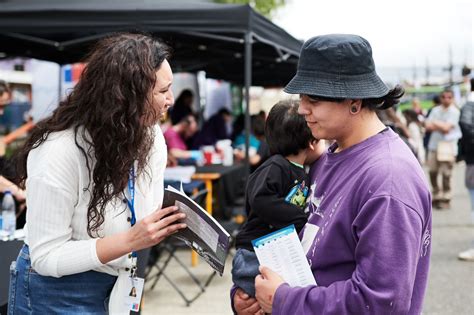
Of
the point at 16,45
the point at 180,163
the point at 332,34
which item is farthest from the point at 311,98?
the point at 16,45

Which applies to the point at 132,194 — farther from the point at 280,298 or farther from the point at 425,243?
the point at 425,243

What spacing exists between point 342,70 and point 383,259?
51cm

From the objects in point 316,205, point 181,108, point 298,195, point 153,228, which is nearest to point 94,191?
point 153,228

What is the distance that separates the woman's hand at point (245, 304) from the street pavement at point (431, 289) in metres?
3.32

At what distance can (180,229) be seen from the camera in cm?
221

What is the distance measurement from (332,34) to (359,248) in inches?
23.3

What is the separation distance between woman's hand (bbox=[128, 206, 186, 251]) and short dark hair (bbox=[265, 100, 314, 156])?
1.37 metres

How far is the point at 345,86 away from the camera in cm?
172

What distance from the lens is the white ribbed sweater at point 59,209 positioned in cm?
207

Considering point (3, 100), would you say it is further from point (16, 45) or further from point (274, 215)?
point (16, 45)

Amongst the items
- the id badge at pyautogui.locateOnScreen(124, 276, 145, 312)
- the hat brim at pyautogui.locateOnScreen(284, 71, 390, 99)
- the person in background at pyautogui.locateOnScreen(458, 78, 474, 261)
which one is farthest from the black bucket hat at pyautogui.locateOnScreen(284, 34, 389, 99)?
the person in background at pyautogui.locateOnScreen(458, 78, 474, 261)

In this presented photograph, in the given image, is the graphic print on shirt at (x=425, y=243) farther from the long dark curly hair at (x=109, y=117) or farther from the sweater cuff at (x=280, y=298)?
the long dark curly hair at (x=109, y=117)

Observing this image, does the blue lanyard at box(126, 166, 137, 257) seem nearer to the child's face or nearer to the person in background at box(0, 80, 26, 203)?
the child's face

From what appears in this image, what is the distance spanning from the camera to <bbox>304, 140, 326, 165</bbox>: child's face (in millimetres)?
3418
